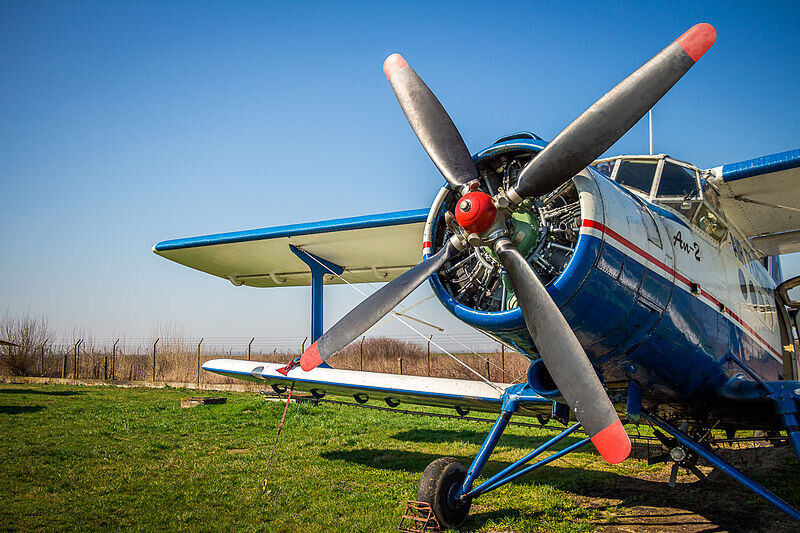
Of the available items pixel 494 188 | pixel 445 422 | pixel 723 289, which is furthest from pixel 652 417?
pixel 445 422

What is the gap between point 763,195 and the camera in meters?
5.39

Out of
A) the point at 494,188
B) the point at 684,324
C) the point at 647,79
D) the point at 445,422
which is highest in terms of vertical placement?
the point at 647,79

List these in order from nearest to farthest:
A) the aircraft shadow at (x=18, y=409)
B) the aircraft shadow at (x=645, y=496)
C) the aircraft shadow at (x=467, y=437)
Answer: the aircraft shadow at (x=645, y=496)
the aircraft shadow at (x=467, y=437)
the aircraft shadow at (x=18, y=409)

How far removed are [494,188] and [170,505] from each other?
4493 mm

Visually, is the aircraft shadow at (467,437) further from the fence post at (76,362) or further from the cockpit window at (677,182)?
the fence post at (76,362)

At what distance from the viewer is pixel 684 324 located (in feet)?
14.1

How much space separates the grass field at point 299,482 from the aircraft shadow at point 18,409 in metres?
0.82

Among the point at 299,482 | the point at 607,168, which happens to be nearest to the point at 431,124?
the point at 607,168

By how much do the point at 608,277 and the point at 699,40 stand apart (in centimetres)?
157

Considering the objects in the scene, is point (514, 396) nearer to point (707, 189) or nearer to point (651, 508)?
point (651, 508)

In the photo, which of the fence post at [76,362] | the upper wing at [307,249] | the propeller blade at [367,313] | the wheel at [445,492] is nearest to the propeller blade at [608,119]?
the propeller blade at [367,313]

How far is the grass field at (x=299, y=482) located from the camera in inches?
194

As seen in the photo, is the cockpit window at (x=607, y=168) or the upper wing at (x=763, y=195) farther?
the cockpit window at (x=607, y=168)

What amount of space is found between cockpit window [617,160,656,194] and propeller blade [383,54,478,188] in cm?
178
